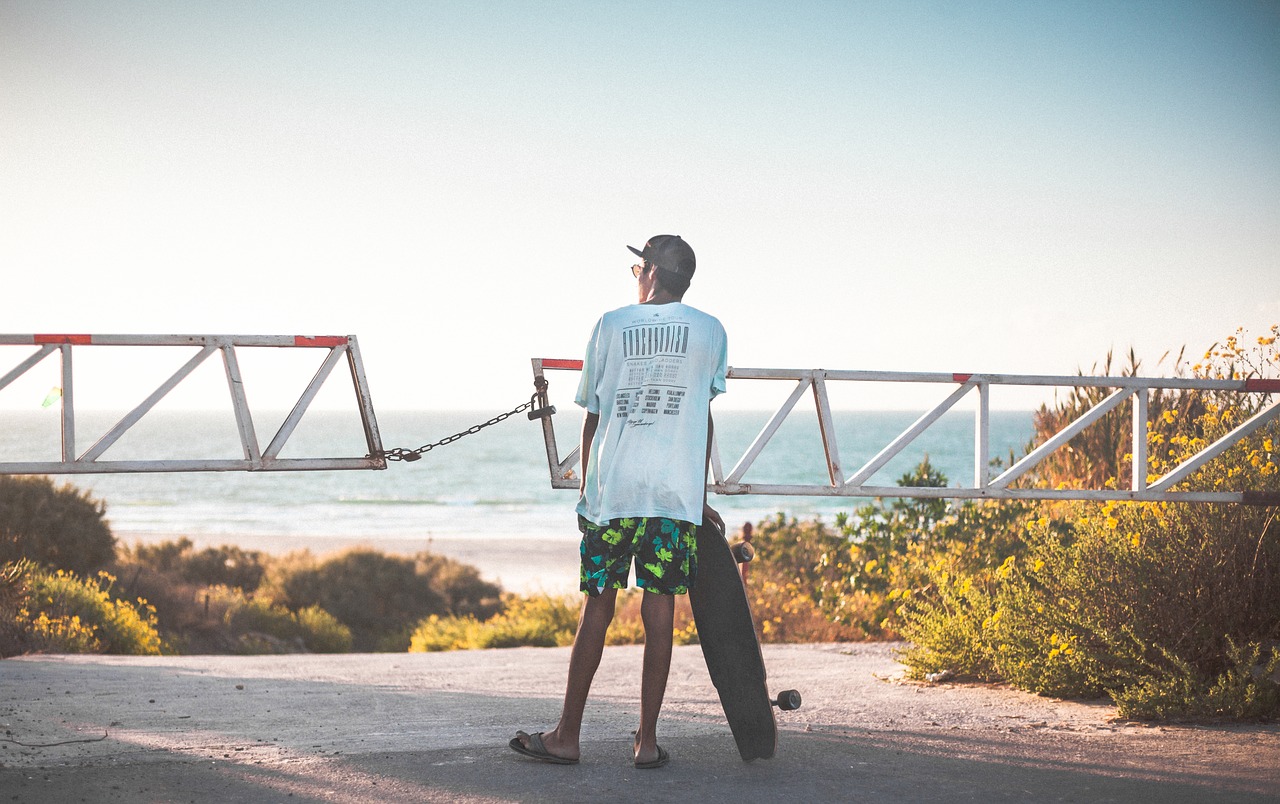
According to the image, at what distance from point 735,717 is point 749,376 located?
2.11 meters

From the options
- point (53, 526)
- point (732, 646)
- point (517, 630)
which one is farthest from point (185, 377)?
point (53, 526)

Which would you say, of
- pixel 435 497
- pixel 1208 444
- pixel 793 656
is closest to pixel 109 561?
pixel 793 656

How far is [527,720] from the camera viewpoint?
18.8 feet

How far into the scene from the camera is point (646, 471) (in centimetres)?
420

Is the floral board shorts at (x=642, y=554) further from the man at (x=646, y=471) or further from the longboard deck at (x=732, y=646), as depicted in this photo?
the longboard deck at (x=732, y=646)

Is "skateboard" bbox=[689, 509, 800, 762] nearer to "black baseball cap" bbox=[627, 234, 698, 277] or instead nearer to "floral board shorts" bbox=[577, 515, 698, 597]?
"floral board shorts" bbox=[577, 515, 698, 597]

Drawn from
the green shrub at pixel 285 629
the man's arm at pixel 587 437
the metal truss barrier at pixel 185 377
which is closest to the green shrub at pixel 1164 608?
the man's arm at pixel 587 437

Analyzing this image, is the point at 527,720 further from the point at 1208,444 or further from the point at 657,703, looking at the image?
the point at 1208,444

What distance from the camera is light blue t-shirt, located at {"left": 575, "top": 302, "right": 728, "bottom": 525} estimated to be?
165 inches

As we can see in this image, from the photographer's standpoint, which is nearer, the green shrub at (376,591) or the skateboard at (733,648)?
the skateboard at (733,648)

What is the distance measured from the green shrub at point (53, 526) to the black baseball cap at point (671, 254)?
1226 centimetres

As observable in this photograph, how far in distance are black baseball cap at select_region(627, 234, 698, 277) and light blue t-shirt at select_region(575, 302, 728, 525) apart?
18 centimetres

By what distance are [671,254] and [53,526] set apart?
12864 millimetres

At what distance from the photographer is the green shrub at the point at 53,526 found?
14.1 m
